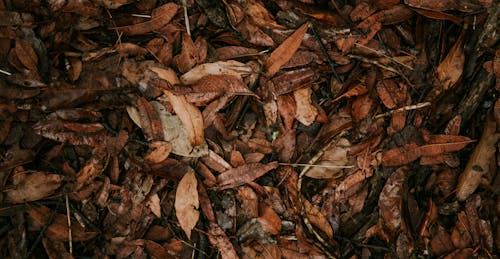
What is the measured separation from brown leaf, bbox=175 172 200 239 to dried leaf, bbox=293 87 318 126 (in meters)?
0.57

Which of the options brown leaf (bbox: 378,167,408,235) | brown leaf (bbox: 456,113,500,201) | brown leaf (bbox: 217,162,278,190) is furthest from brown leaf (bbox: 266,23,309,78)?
brown leaf (bbox: 456,113,500,201)

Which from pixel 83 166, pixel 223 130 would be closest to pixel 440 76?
pixel 223 130

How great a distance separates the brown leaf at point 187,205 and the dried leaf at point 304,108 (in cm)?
57

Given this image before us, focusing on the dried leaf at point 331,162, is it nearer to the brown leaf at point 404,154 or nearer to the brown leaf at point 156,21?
the brown leaf at point 404,154

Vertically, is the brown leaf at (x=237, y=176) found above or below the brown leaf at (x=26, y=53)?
below

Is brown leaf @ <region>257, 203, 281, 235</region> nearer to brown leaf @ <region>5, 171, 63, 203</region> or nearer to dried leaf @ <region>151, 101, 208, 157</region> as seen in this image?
dried leaf @ <region>151, 101, 208, 157</region>

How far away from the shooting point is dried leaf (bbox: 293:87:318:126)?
1.90 meters

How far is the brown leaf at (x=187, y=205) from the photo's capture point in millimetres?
1825

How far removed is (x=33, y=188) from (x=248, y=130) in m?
0.96

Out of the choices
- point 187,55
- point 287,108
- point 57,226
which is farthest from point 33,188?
point 287,108

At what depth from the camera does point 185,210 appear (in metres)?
1.83

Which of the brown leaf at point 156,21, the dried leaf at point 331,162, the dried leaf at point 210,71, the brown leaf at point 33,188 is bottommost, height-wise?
the brown leaf at point 33,188

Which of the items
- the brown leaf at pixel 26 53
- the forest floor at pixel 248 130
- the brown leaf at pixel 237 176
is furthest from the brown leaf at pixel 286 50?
the brown leaf at pixel 26 53

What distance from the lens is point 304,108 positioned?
190 cm
